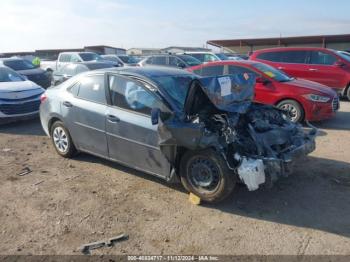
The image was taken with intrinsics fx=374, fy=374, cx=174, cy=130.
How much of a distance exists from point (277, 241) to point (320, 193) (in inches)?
55.5

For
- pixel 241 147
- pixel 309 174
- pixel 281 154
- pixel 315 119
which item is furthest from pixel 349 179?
pixel 315 119

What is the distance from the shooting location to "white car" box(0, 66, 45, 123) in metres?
9.26

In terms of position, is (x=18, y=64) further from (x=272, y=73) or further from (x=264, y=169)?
(x=264, y=169)

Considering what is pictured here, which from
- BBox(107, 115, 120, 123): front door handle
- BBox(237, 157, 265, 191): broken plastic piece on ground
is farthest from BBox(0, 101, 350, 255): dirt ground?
BBox(107, 115, 120, 123): front door handle

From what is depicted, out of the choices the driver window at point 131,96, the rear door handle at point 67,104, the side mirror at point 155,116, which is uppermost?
the driver window at point 131,96

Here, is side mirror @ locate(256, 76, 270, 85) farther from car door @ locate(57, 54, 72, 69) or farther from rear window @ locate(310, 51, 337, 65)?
car door @ locate(57, 54, 72, 69)

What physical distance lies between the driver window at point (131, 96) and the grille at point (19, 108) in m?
4.84

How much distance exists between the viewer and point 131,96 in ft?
17.2

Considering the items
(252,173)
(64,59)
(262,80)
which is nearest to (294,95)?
(262,80)

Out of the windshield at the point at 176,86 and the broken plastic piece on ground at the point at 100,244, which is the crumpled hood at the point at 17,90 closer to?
the windshield at the point at 176,86

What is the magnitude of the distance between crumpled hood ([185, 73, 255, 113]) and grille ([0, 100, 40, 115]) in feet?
20.5

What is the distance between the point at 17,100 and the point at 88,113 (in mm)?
4555

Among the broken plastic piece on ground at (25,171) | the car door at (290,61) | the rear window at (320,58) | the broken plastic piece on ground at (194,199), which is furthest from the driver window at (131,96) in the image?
the rear window at (320,58)

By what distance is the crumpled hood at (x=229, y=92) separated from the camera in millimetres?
4680
